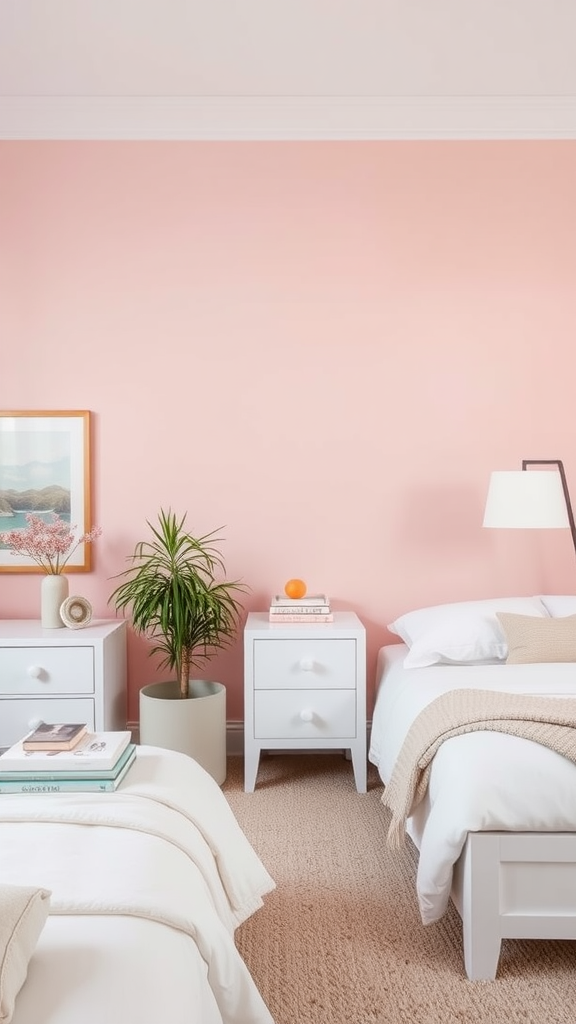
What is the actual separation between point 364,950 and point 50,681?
1.62m

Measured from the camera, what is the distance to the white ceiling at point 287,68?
9.56 ft

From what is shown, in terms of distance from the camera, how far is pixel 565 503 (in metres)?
3.36

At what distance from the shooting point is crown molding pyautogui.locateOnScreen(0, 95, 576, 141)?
11.6ft

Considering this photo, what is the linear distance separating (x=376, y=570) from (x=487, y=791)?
5.87ft

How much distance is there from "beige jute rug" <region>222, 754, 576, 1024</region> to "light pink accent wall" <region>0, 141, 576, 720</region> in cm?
117

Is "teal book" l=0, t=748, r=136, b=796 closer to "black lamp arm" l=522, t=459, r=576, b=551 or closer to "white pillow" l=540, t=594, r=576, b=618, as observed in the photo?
"white pillow" l=540, t=594, r=576, b=618

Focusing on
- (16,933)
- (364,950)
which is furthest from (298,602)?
(16,933)

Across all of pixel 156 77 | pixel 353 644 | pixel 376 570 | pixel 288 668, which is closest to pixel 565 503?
pixel 376 570

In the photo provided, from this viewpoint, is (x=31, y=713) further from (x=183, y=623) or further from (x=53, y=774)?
(x=53, y=774)

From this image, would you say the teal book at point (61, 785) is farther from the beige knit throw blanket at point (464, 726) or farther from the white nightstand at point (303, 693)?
the white nightstand at point (303, 693)

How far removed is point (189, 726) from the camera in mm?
3100

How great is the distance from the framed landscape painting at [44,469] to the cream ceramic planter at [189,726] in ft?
2.71

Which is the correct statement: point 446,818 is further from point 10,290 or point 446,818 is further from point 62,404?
point 10,290

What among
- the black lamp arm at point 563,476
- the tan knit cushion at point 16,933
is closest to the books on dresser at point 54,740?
the tan knit cushion at point 16,933
